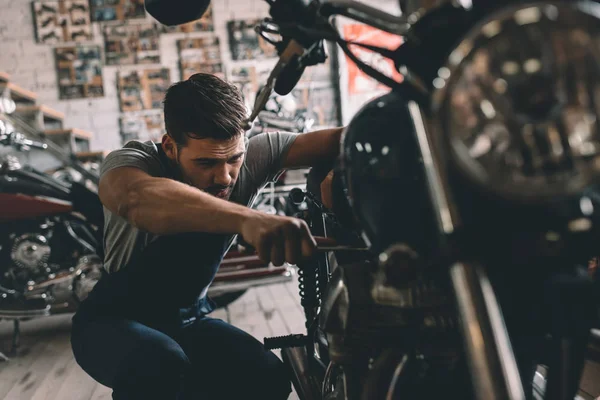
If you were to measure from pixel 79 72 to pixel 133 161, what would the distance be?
498 cm

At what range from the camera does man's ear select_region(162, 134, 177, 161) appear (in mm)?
1259

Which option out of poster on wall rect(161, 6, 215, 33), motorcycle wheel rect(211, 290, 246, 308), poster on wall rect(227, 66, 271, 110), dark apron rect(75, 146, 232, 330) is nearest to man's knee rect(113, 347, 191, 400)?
dark apron rect(75, 146, 232, 330)

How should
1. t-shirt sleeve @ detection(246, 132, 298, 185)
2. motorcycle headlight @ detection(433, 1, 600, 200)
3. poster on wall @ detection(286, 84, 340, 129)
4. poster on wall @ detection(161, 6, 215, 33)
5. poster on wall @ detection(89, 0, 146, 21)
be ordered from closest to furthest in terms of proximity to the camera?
motorcycle headlight @ detection(433, 1, 600, 200), t-shirt sleeve @ detection(246, 132, 298, 185), poster on wall @ detection(89, 0, 146, 21), poster on wall @ detection(161, 6, 215, 33), poster on wall @ detection(286, 84, 340, 129)

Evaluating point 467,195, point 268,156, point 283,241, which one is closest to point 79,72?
point 268,156

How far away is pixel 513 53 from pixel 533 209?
0.15 metres

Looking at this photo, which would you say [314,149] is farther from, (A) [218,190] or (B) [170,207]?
(B) [170,207]

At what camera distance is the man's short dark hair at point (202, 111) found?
1.19 meters

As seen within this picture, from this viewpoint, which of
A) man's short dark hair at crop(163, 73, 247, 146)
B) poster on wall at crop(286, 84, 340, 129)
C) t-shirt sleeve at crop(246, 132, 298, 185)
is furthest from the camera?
poster on wall at crop(286, 84, 340, 129)

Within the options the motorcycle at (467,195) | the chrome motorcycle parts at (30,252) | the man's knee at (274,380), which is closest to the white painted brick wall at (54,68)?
the chrome motorcycle parts at (30,252)

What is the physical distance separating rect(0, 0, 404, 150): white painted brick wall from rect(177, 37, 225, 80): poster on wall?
0.06 m

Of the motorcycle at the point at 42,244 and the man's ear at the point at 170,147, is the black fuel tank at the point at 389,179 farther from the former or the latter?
the motorcycle at the point at 42,244

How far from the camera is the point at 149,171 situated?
3.63ft

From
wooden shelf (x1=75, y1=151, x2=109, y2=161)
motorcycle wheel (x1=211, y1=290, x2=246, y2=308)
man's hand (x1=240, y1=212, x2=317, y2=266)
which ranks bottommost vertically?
motorcycle wheel (x1=211, y1=290, x2=246, y2=308)

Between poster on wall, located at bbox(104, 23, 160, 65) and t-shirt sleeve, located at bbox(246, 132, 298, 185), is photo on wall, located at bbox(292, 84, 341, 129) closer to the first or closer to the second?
poster on wall, located at bbox(104, 23, 160, 65)
